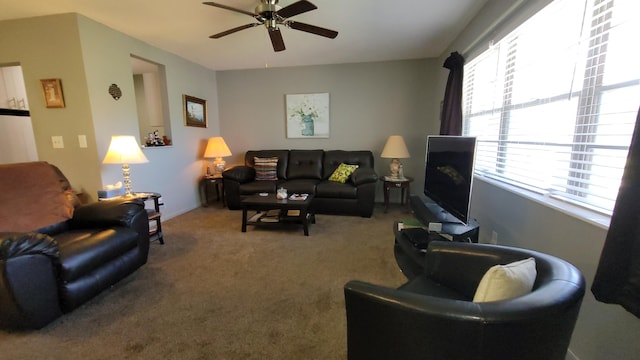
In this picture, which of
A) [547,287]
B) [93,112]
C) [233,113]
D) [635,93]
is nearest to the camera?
[547,287]

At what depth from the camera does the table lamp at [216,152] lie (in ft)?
14.4

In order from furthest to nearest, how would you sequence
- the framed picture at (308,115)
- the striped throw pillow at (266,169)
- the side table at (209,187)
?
the framed picture at (308,115), the striped throw pillow at (266,169), the side table at (209,187)

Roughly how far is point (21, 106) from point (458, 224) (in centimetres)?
586

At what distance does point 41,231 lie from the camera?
204 cm

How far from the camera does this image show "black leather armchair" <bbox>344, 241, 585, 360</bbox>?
70cm

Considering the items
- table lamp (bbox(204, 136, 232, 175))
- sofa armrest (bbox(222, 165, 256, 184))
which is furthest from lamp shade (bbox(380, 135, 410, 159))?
table lamp (bbox(204, 136, 232, 175))

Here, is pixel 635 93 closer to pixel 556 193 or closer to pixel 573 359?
pixel 556 193

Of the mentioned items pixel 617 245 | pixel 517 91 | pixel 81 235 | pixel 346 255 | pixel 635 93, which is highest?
pixel 517 91

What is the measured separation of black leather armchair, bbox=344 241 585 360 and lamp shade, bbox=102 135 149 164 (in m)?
2.72

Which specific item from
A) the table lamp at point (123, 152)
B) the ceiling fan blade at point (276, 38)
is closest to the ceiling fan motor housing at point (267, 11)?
the ceiling fan blade at point (276, 38)

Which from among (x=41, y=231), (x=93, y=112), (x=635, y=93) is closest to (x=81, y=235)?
Answer: (x=41, y=231)

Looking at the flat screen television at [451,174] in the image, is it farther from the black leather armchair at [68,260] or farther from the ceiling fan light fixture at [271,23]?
the black leather armchair at [68,260]

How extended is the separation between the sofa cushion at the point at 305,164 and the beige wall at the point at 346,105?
0.33 m

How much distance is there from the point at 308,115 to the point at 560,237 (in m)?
3.96
